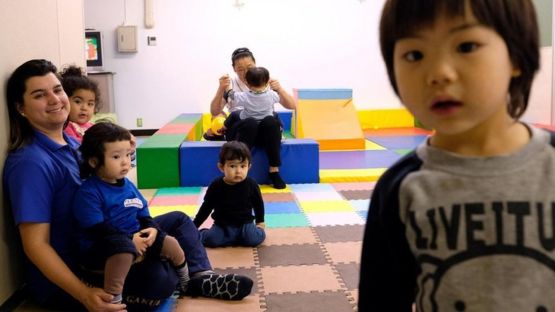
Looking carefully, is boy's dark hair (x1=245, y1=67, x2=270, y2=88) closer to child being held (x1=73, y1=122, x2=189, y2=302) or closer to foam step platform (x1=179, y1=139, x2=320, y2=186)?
foam step platform (x1=179, y1=139, x2=320, y2=186)

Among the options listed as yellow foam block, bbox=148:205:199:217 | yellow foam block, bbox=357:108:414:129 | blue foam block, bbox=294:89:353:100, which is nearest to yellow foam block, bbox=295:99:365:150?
blue foam block, bbox=294:89:353:100

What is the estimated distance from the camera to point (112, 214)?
7.16ft

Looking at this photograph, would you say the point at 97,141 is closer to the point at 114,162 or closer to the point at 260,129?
the point at 114,162

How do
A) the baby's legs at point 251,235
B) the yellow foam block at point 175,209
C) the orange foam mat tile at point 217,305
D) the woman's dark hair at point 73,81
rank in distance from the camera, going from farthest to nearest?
1. the yellow foam block at point 175,209
2. the baby's legs at point 251,235
3. the woman's dark hair at point 73,81
4. the orange foam mat tile at point 217,305

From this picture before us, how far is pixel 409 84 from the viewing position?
2.87 feet

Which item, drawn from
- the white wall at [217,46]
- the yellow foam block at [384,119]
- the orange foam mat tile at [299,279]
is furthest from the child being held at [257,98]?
the yellow foam block at [384,119]

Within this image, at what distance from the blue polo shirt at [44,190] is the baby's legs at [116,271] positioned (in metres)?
0.25

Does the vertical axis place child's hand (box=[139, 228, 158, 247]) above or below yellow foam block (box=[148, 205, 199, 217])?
above

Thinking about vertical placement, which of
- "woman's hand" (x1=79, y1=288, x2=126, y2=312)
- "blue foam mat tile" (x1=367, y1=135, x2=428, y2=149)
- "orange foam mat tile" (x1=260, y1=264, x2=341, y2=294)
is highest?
"woman's hand" (x1=79, y1=288, x2=126, y2=312)

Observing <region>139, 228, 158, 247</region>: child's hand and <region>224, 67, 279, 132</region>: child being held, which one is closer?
<region>139, 228, 158, 247</region>: child's hand

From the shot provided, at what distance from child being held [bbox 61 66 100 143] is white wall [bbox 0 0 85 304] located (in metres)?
0.14

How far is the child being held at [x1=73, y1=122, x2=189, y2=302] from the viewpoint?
2094 millimetres

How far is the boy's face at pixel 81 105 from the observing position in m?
2.88

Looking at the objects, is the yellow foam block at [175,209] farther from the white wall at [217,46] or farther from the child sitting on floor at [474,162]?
the white wall at [217,46]
